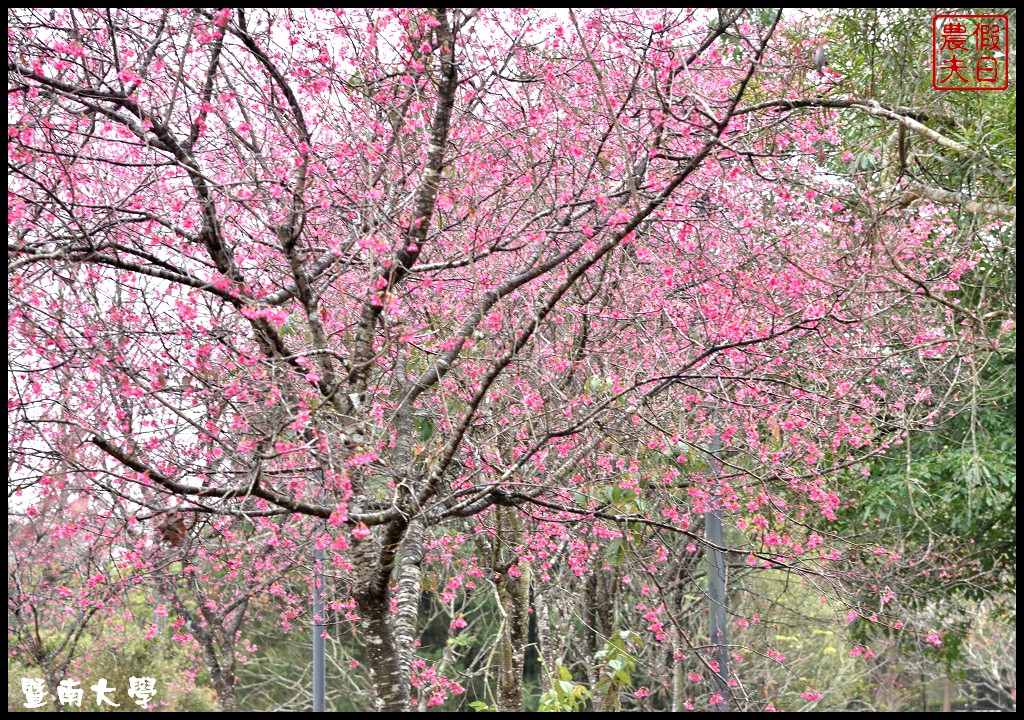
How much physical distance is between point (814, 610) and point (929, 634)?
28.6 ft

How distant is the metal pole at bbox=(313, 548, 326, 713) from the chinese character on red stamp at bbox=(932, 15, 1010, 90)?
5.94 m

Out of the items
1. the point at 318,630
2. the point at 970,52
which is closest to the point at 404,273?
the point at 318,630

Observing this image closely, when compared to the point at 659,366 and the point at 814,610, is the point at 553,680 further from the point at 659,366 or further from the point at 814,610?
the point at 814,610

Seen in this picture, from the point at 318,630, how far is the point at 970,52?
6975 millimetres

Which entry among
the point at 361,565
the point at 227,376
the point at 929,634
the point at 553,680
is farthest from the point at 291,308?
the point at 929,634

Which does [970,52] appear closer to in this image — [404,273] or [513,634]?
[404,273]

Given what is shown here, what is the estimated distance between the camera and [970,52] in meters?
6.62

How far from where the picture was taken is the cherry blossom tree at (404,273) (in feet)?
16.1

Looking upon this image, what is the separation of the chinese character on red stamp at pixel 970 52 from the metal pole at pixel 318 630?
5944mm

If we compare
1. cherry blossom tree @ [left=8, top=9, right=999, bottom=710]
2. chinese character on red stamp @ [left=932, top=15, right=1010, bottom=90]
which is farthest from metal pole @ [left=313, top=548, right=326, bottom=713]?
chinese character on red stamp @ [left=932, top=15, right=1010, bottom=90]

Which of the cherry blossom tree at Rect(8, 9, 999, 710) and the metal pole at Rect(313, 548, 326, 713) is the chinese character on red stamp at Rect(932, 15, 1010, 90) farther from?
the metal pole at Rect(313, 548, 326, 713)

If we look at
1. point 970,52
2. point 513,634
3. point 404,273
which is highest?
point 970,52

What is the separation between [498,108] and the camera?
23.3ft

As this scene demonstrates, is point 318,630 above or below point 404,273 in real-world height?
below
